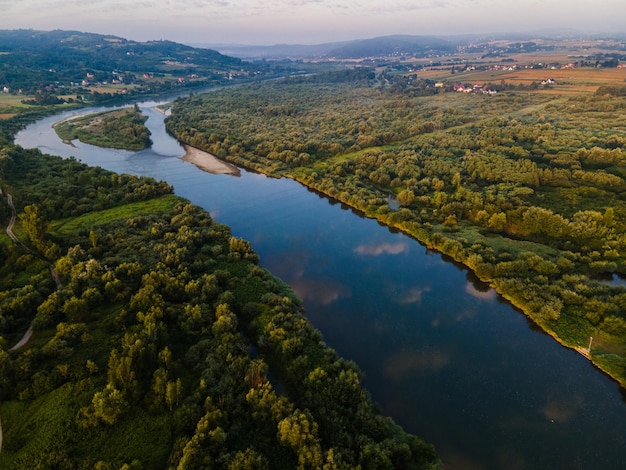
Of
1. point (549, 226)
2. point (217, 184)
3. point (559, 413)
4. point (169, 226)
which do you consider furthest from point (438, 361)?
point (217, 184)

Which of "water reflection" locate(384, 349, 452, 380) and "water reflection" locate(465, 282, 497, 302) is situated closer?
"water reflection" locate(384, 349, 452, 380)

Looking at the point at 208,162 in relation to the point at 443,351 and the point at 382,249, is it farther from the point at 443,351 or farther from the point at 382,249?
the point at 443,351

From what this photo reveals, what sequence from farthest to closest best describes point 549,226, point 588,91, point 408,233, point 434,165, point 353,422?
point 588,91, point 434,165, point 408,233, point 549,226, point 353,422

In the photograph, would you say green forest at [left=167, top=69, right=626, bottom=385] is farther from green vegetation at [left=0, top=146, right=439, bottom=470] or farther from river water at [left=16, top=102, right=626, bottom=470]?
green vegetation at [left=0, top=146, right=439, bottom=470]

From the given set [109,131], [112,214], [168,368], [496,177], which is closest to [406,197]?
[496,177]

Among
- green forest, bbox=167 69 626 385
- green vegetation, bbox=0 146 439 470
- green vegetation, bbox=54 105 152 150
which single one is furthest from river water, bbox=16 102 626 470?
green vegetation, bbox=54 105 152 150

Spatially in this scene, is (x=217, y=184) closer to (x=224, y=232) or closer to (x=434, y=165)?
(x=224, y=232)
